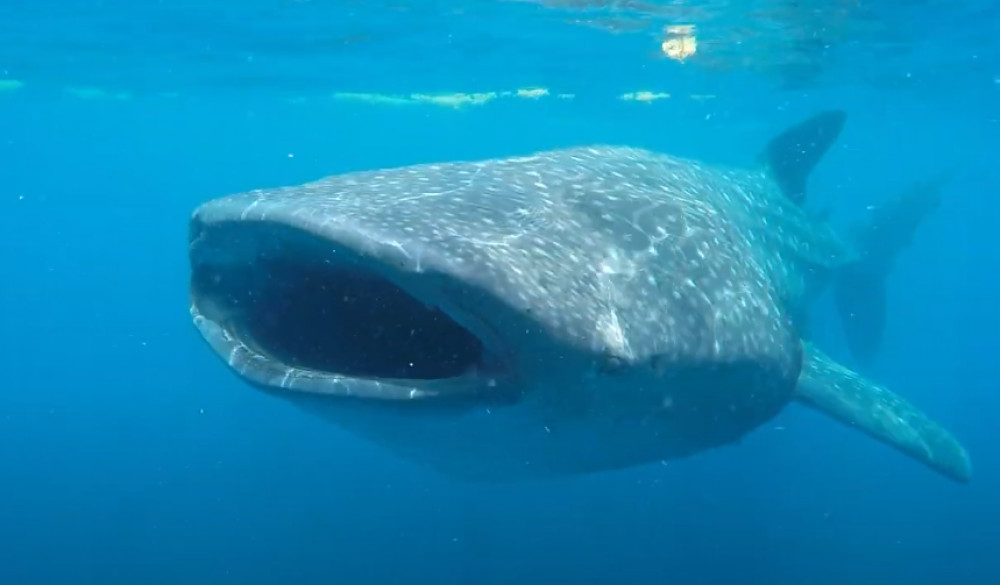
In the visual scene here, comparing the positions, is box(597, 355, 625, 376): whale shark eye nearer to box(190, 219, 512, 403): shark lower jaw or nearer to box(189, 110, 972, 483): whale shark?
box(189, 110, 972, 483): whale shark

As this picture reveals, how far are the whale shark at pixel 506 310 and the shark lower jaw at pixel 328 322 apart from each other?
0.03ft

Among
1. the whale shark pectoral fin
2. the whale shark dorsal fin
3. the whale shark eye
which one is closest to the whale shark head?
the whale shark eye

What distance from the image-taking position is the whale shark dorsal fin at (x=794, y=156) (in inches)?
450

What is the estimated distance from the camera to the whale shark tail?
1565 centimetres

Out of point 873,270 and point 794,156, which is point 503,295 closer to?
point 794,156

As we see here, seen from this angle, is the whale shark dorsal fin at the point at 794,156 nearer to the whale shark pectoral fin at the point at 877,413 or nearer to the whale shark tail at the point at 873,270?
the whale shark tail at the point at 873,270

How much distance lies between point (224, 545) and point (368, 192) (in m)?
11.6

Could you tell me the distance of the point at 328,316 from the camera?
15.4 feet

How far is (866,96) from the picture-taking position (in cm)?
2794

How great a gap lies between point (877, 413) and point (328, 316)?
16.1ft

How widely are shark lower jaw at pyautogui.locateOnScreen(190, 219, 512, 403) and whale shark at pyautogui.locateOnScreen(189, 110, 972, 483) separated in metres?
0.01

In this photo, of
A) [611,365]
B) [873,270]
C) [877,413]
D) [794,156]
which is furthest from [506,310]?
[873,270]

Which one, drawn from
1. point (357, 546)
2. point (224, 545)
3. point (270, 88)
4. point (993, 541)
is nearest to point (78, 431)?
point (224, 545)

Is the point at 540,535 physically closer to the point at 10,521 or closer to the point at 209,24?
the point at 10,521
